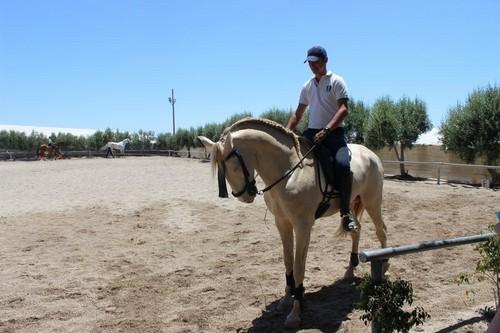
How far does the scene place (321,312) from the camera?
4.50 metres

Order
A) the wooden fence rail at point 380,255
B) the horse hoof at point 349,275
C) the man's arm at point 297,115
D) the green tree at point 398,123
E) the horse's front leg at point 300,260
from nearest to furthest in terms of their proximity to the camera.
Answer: the wooden fence rail at point 380,255 → the horse's front leg at point 300,260 → the man's arm at point 297,115 → the horse hoof at point 349,275 → the green tree at point 398,123

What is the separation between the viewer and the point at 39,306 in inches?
191

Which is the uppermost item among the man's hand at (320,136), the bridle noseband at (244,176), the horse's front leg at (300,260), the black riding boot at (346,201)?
the man's hand at (320,136)

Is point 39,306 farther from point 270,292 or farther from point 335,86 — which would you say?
point 335,86

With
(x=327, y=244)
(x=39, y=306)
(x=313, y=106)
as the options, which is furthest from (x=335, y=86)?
(x=39, y=306)

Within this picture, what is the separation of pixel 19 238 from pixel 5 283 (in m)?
2.69

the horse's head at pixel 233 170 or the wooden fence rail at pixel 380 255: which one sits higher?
the horse's head at pixel 233 170

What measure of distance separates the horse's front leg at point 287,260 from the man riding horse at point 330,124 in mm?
385

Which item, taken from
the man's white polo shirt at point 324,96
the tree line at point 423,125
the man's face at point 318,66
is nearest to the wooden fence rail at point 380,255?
the man's white polo shirt at point 324,96

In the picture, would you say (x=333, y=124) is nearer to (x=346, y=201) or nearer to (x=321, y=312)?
(x=346, y=201)

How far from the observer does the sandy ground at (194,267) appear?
14.4 ft

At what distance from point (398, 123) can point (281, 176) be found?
19.4 m

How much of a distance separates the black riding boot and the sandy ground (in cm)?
81

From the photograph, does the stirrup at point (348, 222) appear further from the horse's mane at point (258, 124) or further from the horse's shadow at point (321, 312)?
the horse's mane at point (258, 124)
